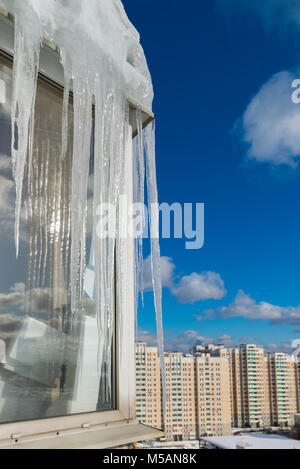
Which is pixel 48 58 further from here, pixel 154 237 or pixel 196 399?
pixel 196 399

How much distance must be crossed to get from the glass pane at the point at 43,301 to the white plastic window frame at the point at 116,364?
0.09 ft

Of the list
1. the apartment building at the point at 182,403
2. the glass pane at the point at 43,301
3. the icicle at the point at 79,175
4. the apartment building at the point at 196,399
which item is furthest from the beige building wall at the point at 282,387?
the icicle at the point at 79,175

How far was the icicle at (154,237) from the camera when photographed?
100cm

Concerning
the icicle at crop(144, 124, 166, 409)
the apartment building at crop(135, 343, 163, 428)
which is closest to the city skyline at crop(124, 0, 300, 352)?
the icicle at crop(144, 124, 166, 409)

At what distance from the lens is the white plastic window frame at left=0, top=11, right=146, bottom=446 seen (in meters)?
0.71

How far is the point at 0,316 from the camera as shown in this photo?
75 centimetres

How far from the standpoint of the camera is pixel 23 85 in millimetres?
790

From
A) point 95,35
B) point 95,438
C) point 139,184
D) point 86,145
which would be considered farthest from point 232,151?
point 95,438

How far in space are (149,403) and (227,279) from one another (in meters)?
25.5

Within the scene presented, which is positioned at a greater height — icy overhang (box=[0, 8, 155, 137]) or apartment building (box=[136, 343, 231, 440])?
icy overhang (box=[0, 8, 155, 137])

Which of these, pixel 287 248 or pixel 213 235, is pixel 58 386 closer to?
pixel 213 235


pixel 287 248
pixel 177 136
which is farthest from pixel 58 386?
pixel 287 248

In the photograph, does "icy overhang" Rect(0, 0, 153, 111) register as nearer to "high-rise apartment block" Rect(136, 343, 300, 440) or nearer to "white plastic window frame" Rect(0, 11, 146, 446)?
"white plastic window frame" Rect(0, 11, 146, 446)

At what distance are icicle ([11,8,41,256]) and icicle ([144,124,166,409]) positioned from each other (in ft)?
1.42
